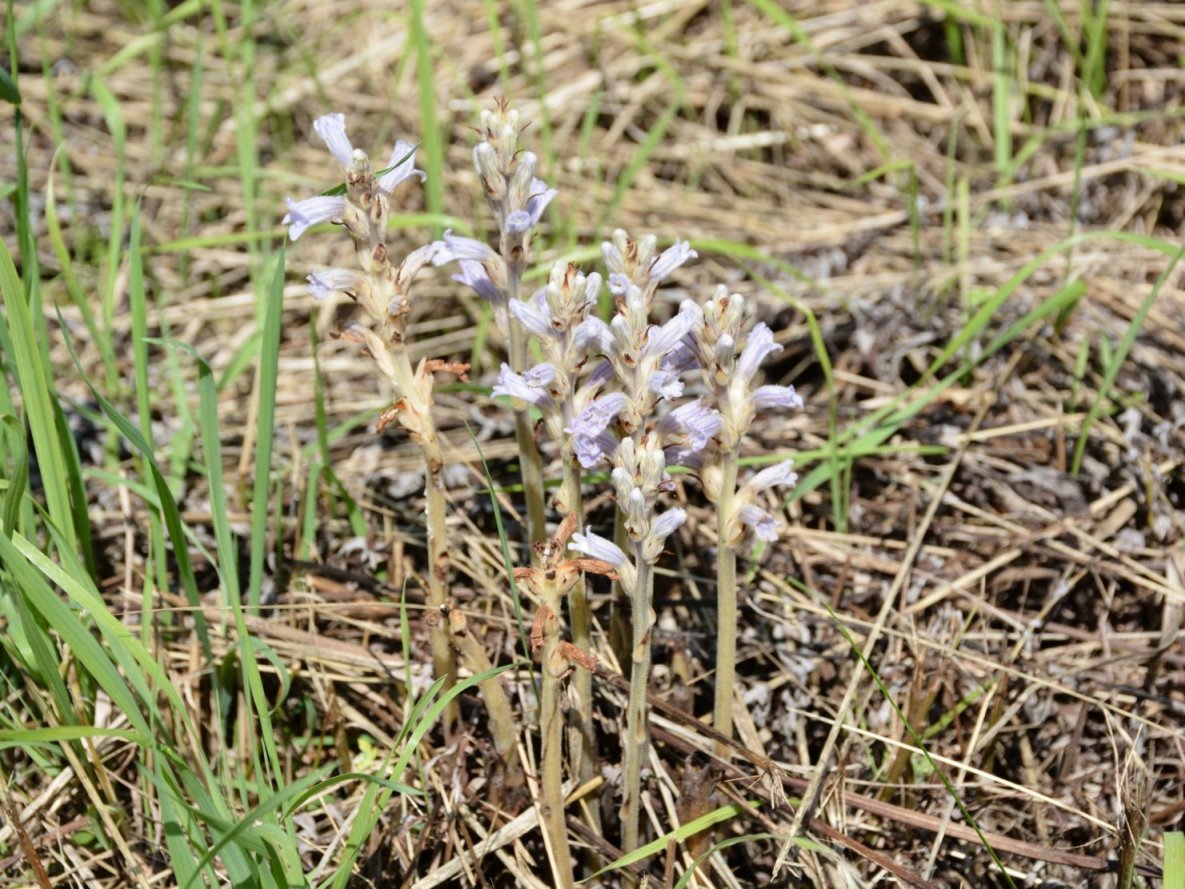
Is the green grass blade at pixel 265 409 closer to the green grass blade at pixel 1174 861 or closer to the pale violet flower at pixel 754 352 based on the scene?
the pale violet flower at pixel 754 352

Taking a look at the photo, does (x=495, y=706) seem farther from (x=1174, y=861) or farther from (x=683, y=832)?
(x=1174, y=861)

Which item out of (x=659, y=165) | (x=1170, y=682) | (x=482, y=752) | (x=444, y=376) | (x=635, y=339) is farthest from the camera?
(x=659, y=165)

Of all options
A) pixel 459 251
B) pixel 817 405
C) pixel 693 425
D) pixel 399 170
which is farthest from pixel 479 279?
pixel 817 405

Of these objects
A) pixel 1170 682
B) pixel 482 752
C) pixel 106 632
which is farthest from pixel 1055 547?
pixel 106 632

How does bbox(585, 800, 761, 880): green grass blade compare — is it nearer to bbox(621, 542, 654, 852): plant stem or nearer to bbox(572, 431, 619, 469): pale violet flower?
bbox(621, 542, 654, 852): plant stem

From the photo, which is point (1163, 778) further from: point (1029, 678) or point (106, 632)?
point (106, 632)

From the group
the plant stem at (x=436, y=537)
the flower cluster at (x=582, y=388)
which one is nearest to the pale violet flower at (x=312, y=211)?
the flower cluster at (x=582, y=388)
